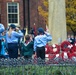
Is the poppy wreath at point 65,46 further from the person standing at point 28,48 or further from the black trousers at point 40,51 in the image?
the person standing at point 28,48

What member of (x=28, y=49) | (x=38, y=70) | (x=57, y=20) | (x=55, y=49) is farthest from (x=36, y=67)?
(x=57, y=20)

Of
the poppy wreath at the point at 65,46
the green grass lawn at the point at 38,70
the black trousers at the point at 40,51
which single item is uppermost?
the green grass lawn at the point at 38,70

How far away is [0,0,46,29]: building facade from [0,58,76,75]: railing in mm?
32124

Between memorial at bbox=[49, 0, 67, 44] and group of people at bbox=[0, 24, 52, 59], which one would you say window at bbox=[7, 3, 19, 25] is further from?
group of people at bbox=[0, 24, 52, 59]

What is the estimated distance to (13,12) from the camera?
40969 millimetres

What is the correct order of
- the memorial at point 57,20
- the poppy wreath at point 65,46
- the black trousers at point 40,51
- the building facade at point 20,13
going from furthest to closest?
the building facade at point 20,13 → the memorial at point 57,20 → the poppy wreath at point 65,46 → the black trousers at point 40,51

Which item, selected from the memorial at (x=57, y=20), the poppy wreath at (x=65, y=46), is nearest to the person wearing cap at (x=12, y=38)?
the poppy wreath at (x=65, y=46)

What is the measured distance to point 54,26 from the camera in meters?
18.9

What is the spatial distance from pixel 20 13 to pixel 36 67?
108 feet

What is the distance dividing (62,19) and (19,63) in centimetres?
1126

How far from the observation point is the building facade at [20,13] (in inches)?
1587

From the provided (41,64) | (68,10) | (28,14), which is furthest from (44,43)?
(28,14)

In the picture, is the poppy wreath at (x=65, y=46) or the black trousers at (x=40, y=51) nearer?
the black trousers at (x=40, y=51)

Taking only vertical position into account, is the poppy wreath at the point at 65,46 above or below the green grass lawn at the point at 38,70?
below
